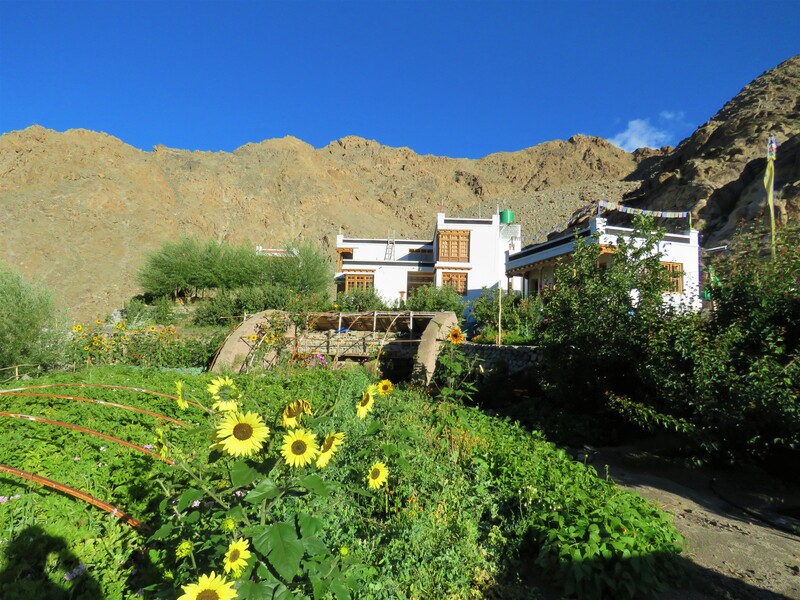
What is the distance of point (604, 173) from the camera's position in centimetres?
9988

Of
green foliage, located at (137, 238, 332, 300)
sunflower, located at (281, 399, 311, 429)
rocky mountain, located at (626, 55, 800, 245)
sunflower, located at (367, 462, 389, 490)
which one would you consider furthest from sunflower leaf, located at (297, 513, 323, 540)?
rocky mountain, located at (626, 55, 800, 245)

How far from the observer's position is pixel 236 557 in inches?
65.0

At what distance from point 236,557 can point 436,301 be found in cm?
1689

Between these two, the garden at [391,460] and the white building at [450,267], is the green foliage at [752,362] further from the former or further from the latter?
the white building at [450,267]

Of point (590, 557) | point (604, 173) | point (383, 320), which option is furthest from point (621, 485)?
point (604, 173)

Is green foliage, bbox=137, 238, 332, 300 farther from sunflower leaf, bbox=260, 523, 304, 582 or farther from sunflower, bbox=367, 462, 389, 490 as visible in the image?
sunflower leaf, bbox=260, 523, 304, 582

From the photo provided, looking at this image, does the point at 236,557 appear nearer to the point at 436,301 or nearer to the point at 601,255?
the point at 601,255

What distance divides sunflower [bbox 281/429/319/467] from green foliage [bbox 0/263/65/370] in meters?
7.93

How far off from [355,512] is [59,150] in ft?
241

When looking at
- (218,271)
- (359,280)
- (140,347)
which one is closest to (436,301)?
(359,280)

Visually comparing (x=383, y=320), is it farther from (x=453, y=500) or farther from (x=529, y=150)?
(x=529, y=150)

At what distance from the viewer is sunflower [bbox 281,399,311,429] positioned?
1861 millimetres

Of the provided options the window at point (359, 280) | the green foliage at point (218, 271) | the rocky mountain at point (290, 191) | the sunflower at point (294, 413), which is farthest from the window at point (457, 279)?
the sunflower at point (294, 413)

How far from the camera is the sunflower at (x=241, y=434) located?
1777mm
